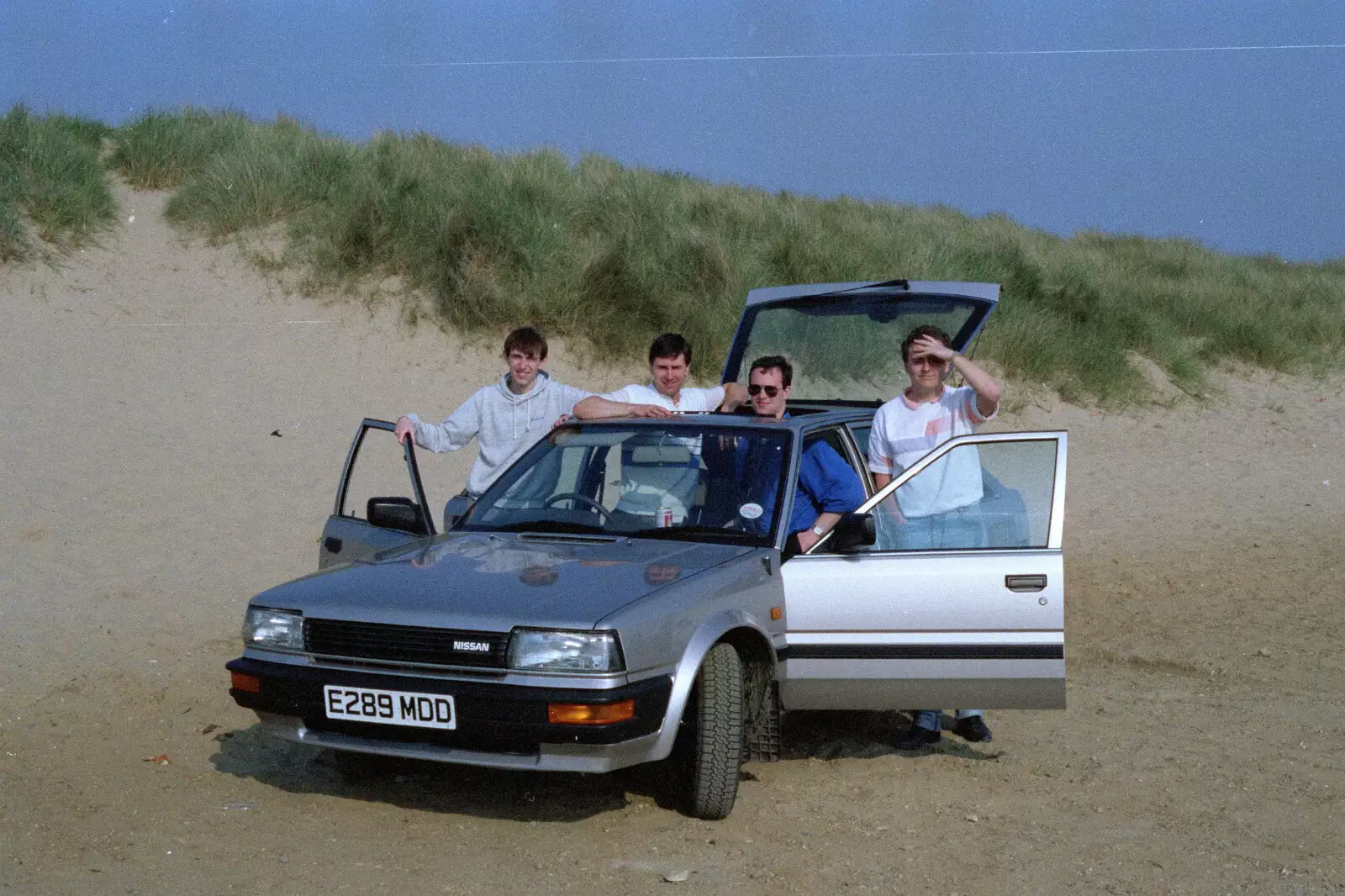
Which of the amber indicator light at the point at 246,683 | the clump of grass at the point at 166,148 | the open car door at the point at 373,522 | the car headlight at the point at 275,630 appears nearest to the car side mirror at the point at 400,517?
the open car door at the point at 373,522

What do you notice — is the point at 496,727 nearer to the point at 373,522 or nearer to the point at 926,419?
the point at 373,522

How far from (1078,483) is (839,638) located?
11343mm

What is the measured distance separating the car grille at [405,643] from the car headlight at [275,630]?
56 mm

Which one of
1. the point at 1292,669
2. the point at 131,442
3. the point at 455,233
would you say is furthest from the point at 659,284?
the point at 1292,669

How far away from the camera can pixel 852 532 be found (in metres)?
5.80

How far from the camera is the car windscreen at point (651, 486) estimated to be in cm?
608

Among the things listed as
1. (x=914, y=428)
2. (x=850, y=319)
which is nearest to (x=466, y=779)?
(x=914, y=428)

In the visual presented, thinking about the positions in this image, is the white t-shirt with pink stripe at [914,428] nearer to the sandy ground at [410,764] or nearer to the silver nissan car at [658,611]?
the silver nissan car at [658,611]

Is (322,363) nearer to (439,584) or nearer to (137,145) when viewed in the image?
(137,145)

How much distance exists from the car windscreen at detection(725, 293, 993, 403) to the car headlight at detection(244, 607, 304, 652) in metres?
4.07

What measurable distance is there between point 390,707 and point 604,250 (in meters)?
13.5

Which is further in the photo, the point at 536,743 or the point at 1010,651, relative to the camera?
the point at 1010,651

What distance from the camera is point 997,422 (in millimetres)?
18281

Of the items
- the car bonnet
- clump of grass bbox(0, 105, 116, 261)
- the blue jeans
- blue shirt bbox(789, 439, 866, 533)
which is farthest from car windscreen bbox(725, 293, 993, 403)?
clump of grass bbox(0, 105, 116, 261)
